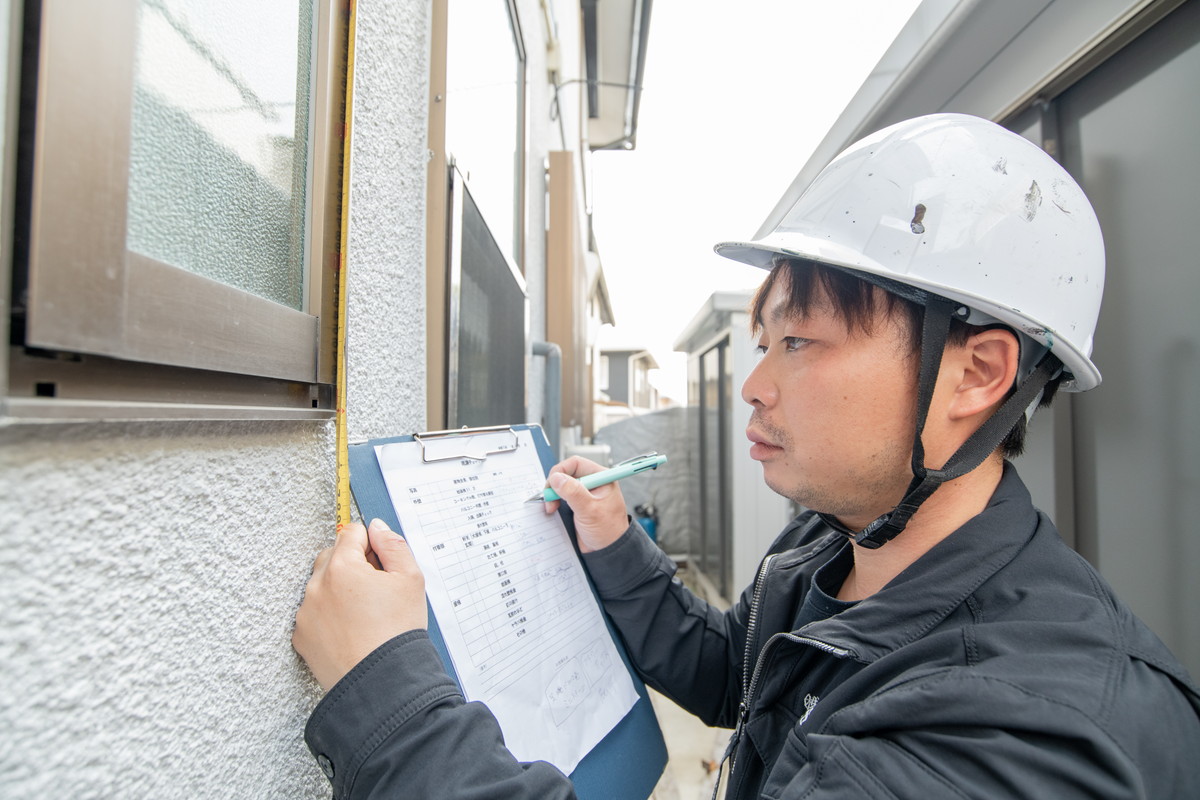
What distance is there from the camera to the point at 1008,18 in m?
1.42

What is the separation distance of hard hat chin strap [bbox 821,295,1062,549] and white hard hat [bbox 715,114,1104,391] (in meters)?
0.05

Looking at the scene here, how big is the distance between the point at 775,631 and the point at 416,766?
0.74 m

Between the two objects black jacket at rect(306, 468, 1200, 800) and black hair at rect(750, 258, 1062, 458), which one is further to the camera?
black hair at rect(750, 258, 1062, 458)

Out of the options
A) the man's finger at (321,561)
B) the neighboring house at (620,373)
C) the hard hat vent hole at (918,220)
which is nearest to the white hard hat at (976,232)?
the hard hat vent hole at (918,220)

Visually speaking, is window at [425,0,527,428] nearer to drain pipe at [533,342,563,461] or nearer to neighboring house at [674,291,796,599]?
drain pipe at [533,342,563,461]

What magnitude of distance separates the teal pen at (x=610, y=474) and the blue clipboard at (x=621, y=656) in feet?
0.29

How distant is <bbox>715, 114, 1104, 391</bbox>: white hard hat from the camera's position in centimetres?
91

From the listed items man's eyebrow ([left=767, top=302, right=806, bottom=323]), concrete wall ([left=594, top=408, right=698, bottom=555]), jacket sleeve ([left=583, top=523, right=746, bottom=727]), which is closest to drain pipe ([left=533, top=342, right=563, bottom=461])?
jacket sleeve ([left=583, top=523, right=746, bottom=727])

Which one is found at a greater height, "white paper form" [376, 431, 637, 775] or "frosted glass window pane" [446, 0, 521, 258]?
"frosted glass window pane" [446, 0, 521, 258]

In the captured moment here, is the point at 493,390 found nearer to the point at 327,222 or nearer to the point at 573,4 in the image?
the point at 327,222

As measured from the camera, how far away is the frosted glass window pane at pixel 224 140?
0.42 metres

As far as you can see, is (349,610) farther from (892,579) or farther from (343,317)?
(892,579)

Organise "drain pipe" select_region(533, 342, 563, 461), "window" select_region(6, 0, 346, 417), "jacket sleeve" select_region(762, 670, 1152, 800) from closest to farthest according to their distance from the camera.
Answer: "window" select_region(6, 0, 346, 417), "jacket sleeve" select_region(762, 670, 1152, 800), "drain pipe" select_region(533, 342, 563, 461)

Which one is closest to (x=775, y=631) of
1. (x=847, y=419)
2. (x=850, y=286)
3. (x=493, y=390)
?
(x=847, y=419)
